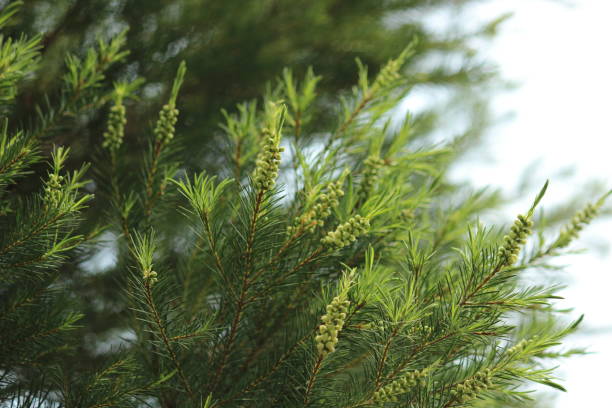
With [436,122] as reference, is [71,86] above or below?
above

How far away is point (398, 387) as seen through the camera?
0.73 metres

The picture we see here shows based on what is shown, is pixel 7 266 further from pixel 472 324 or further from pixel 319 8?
pixel 319 8

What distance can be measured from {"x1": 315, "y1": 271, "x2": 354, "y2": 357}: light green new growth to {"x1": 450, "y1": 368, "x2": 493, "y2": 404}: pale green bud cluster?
0.62 ft

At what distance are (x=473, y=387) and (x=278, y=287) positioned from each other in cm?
30

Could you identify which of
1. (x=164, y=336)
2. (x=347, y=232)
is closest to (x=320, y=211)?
(x=347, y=232)

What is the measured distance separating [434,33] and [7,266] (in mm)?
1464

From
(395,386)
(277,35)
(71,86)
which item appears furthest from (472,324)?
(277,35)

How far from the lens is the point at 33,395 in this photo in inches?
34.2

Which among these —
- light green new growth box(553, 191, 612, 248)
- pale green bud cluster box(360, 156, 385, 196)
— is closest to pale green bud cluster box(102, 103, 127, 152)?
pale green bud cluster box(360, 156, 385, 196)

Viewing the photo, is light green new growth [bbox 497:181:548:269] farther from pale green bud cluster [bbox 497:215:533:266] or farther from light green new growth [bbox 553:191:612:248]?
light green new growth [bbox 553:191:612:248]

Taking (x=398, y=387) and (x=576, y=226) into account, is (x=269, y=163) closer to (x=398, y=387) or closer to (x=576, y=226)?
(x=398, y=387)

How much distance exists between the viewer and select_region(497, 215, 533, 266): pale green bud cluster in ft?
2.20

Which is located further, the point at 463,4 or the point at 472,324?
the point at 463,4

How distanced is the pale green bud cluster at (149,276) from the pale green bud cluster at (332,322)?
0.77 ft
